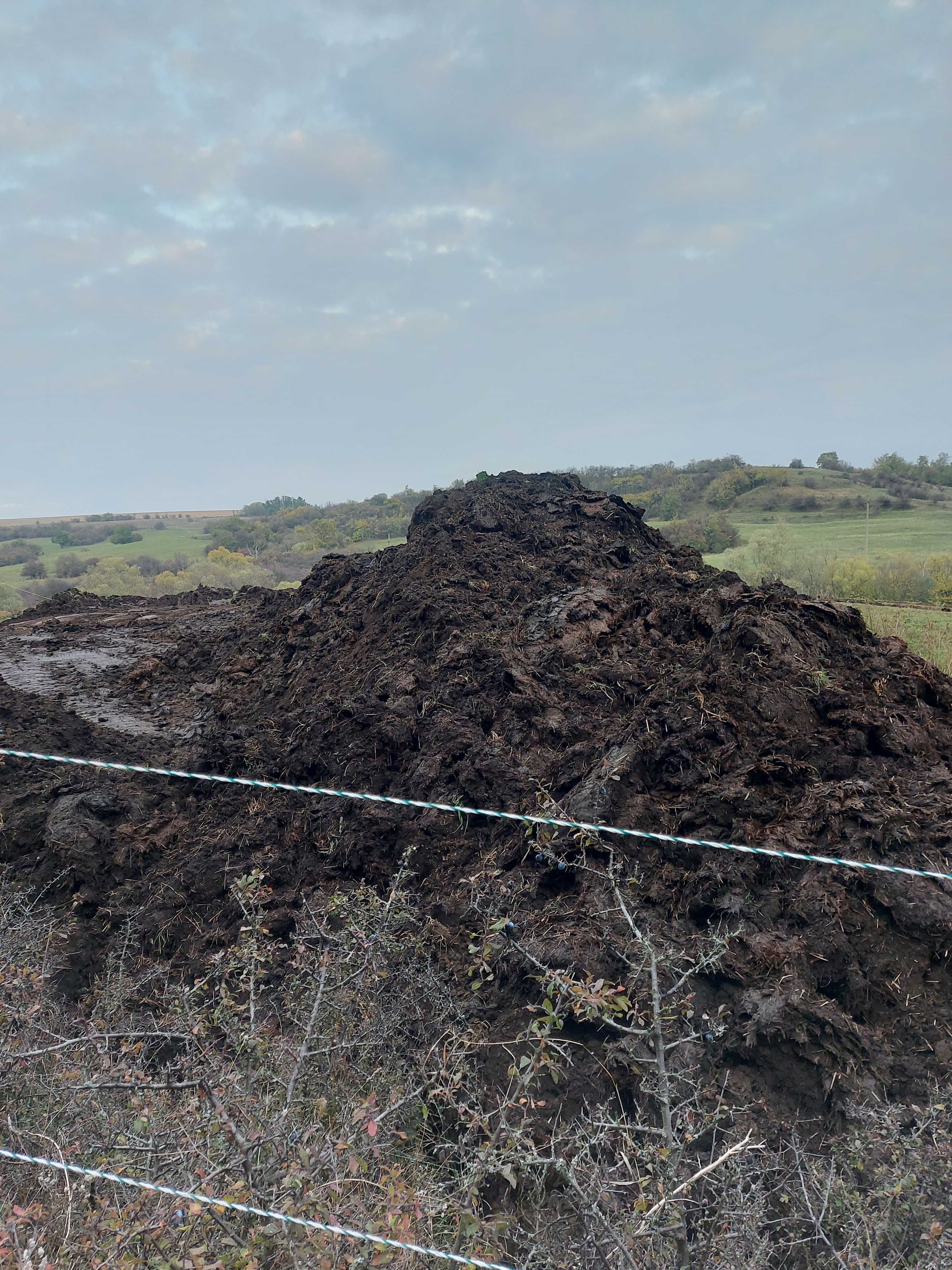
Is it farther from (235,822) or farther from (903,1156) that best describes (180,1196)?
(235,822)

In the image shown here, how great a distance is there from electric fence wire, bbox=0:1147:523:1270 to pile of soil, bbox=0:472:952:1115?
1296mm

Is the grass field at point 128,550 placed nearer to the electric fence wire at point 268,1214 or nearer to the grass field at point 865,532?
the grass field at point 865,532

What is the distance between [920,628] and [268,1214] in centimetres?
1396

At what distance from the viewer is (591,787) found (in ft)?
13.8

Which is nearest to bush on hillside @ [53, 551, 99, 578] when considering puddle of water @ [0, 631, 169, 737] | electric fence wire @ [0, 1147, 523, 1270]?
puddle of water @ [0, 631, 169, 737]

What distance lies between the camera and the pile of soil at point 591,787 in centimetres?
306

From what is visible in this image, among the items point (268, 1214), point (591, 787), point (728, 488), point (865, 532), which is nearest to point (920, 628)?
point (591, 787)

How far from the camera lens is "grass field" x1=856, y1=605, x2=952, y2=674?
9984mm

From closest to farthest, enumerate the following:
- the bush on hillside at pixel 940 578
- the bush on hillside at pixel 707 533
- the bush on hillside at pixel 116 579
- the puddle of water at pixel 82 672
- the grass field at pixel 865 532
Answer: the puddle of water at pixel 82 672 < the bush on hillside at pixel 940 578 < the grass field at pixel 865 532 < the bush on hillside at pixel 707 533 < the bush on hillside at pixel 116 579

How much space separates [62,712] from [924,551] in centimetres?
2732

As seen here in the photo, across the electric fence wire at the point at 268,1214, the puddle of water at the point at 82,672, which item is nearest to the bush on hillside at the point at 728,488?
the puddle of water at the point at 82,672

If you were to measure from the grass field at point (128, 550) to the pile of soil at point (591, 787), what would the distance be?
26.0 m

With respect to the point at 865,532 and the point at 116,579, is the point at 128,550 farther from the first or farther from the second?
the point at 865,532

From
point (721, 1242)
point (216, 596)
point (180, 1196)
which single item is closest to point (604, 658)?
point (721, 1242)
